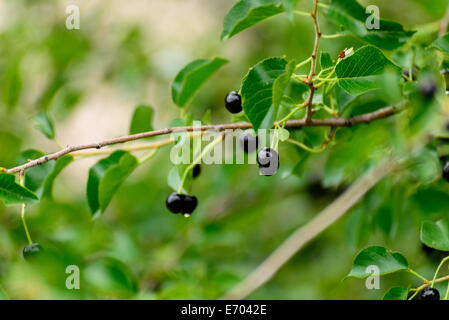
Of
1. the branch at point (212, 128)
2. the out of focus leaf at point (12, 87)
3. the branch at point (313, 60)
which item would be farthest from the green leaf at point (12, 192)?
the out of focus leaf at point (12, 87)

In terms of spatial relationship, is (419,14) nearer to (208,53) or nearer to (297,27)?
(297,27)

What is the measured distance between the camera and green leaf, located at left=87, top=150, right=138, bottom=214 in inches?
51.8

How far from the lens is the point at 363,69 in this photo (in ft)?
3.61

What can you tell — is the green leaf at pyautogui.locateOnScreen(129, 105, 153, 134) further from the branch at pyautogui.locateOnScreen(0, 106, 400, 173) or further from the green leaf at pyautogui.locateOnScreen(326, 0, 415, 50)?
the green leaf at pyautogui.locateOnScreen(326, 0, 415, 50)

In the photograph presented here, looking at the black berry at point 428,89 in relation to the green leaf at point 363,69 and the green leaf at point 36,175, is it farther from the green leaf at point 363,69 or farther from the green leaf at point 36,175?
the green leaf at point 36,175

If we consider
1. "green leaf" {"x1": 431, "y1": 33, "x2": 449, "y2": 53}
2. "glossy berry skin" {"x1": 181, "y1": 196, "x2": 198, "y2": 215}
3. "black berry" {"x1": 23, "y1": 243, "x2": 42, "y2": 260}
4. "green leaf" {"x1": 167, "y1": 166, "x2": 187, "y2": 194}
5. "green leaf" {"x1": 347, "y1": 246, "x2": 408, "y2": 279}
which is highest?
"green leaf" {"x1": 431, "y1": 33, "x2": 449, "y2": 53}

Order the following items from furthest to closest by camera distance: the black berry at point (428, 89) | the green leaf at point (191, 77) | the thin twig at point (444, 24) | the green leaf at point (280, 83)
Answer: the thin twig at point (444, 24) → the green leaf at point (191, 77) → the green leaf at point (280, 83) → the black berry at point (428, 89)

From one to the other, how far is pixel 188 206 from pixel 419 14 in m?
2.17

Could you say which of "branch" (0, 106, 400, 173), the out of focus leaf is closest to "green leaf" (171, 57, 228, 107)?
"branch" (0, 106, 400, 173)

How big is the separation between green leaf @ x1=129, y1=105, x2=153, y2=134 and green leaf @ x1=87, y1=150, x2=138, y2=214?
185 mm

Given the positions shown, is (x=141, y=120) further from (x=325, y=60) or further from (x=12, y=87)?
(x=12, y=87)

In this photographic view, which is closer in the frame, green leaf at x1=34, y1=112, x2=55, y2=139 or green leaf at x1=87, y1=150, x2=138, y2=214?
green leaf at x1=87, y1=150, x2=138, y2=214

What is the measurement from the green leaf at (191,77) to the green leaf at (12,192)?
55cm

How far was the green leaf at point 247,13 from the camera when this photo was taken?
1129 millimetres
